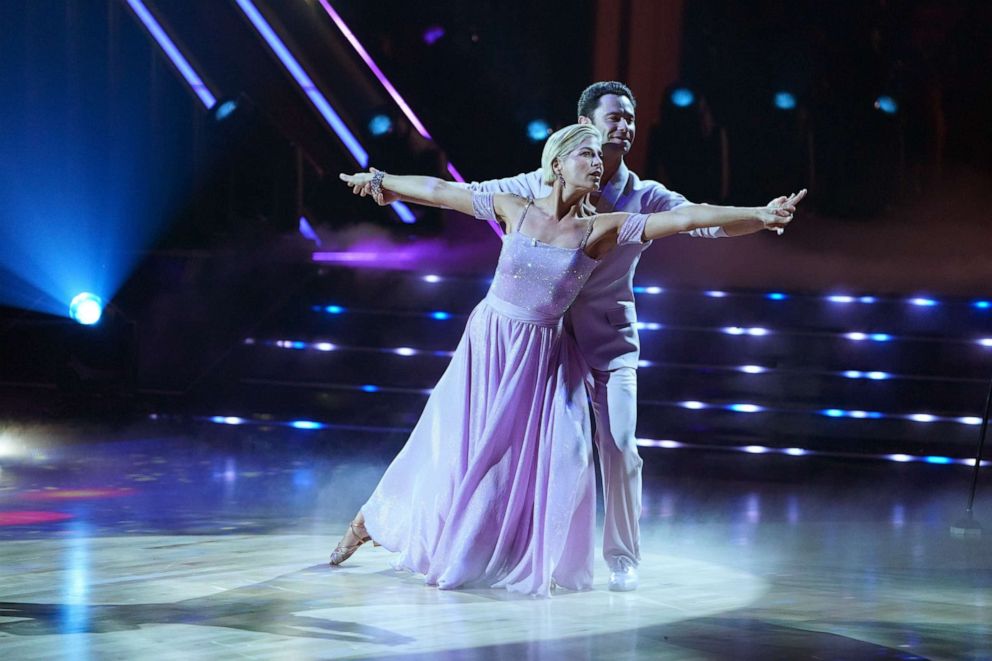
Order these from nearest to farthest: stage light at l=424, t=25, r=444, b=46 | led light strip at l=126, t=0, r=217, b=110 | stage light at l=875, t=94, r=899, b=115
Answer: led light strip at l=126, t=0, r=217, b=110 → stage light at l=875, t=94, r=899, b=115 → stage light at l=424, t=25, r=444, b=46

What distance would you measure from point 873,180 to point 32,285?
7.02 m

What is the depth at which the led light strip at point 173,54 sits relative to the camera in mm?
9992

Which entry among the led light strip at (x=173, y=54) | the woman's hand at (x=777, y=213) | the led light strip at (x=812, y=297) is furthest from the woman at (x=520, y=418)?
the led light strip at (x=173, y=54)

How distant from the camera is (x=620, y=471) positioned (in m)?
4.04

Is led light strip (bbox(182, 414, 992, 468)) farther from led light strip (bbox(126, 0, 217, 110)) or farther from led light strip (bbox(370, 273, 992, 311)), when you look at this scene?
led light strip (bbox(126, 0, 217, 110))

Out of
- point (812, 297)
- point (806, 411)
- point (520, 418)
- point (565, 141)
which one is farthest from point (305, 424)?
point (565, 141)

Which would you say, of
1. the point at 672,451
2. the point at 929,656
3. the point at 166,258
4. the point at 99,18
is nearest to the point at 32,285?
the point at 166,258

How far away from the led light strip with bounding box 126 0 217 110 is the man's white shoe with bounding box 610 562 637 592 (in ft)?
22.7

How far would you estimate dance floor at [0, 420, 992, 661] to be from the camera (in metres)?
3.25

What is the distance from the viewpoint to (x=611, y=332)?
13.6 ft

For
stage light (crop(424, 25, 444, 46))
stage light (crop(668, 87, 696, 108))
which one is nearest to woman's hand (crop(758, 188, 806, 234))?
stage light (crop(668, 87, 696, 108))

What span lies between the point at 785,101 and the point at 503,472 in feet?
26.9

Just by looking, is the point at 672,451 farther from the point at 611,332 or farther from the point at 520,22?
the point at 520,22

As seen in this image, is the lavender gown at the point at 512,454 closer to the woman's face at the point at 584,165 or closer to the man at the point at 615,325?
the man at the point at 615,325
